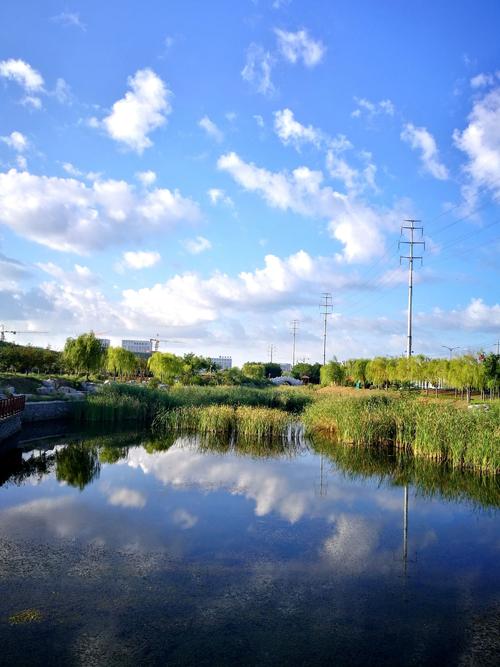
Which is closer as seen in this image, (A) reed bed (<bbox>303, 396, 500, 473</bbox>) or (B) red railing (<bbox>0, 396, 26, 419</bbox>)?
(A) reed bed (<bbox>303, 396, 500, 473</bbox>)

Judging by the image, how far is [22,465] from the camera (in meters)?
13.7

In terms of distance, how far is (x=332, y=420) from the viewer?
20422 millimetres

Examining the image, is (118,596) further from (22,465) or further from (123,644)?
(22,465)

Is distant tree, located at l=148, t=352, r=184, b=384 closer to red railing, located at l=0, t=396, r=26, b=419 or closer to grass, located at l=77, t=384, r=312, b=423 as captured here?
grass, located at l=77, t=384, r=312, b=423

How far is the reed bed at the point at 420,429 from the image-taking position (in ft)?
47.2

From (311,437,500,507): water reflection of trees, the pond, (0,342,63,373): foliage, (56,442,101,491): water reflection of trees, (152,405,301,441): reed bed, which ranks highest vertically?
(0,342,63,373): foliage

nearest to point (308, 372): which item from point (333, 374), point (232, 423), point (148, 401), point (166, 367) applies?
point (333, 374)

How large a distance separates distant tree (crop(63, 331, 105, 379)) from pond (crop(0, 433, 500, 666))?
24.9 meters

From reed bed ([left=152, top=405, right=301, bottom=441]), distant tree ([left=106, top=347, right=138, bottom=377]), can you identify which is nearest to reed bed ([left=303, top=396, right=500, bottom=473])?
reed bed ([left=152, top=405, right=301, bottom=441])

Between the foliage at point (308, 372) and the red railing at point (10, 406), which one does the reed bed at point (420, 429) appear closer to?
the red railing at point (10, 406)

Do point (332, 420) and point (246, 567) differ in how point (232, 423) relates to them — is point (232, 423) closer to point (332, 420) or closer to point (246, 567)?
point (332, 420)

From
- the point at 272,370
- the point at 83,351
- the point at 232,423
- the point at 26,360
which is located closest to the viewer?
the point at 232,423

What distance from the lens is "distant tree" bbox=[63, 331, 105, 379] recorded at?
3769cm

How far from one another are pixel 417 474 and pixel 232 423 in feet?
30.2
